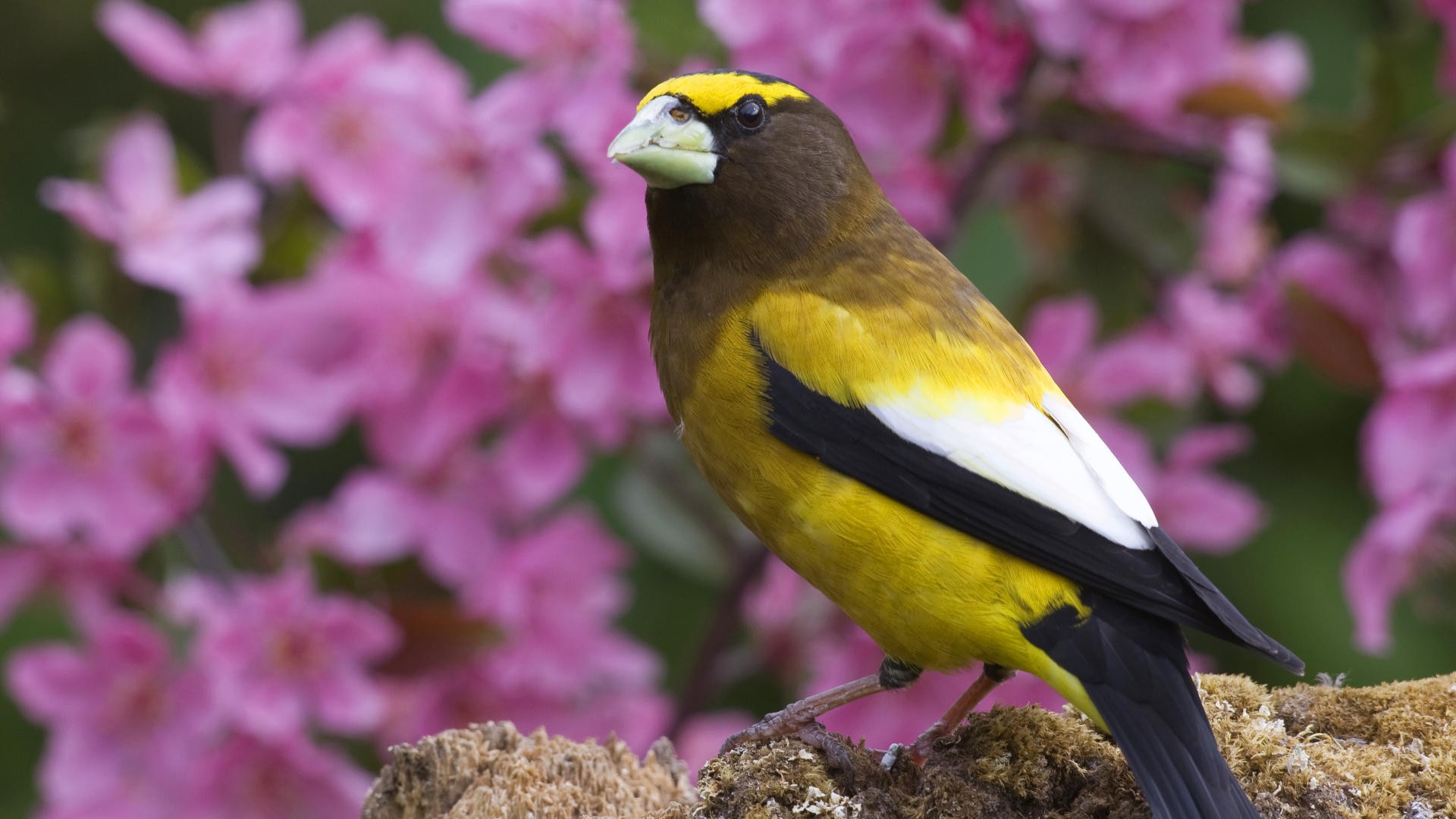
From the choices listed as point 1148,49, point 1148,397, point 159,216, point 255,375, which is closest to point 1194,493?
point 1148,397

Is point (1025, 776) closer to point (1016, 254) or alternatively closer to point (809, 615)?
point (809, 615)

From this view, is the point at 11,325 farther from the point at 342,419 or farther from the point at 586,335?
the point at 586,335

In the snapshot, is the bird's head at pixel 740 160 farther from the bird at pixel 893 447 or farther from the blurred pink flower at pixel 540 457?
the blurred pink flower at pixel 540 457

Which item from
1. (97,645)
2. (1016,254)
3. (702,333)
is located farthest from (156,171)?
(1016,254)

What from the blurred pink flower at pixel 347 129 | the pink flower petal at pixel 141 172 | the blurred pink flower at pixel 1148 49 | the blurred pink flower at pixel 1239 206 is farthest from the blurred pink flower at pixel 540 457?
the blurred pink flower at pixel 1239 206

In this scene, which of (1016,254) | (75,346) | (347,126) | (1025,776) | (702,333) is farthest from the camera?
(1016,254)

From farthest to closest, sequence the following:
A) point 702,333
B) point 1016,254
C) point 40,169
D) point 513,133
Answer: point 40,169 < point 1016,254 < point 513,133 < point 702,333

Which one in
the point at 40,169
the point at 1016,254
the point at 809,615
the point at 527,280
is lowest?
the point at 809,615
